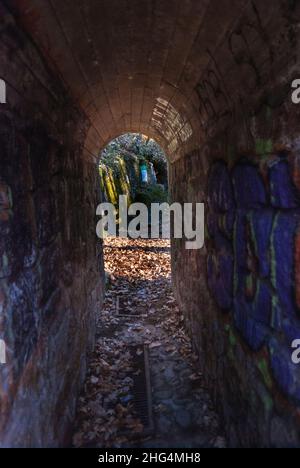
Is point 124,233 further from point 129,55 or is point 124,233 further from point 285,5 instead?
point 285,5

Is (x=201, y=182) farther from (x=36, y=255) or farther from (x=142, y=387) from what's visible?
(x=142, y=387)

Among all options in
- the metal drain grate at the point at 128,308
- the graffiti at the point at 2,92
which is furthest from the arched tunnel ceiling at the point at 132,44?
the metal drain grate at the point at 128,308

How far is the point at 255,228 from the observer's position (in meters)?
2.45

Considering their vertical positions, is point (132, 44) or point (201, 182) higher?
point (132, 44)

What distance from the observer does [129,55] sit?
11.4ft

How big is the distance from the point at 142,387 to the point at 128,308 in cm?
306

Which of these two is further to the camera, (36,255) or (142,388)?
(142,388)

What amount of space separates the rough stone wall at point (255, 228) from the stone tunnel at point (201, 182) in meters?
0.01

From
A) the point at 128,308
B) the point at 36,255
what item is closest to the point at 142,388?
the point at 36,255

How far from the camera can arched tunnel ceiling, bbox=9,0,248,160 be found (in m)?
2.36

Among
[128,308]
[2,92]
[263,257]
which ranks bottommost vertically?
[128,308]

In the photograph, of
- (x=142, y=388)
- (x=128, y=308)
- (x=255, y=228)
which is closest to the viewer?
(x=255, y=228)

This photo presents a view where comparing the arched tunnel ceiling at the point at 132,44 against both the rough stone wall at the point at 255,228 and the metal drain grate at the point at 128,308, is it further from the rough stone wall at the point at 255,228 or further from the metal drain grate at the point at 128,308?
the metal drain grate at the point at 128,308

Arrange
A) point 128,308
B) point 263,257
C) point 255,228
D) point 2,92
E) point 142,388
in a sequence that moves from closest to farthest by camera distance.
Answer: point 2,92
point 263,257
point 255,228
point 142,388
point 128,308
